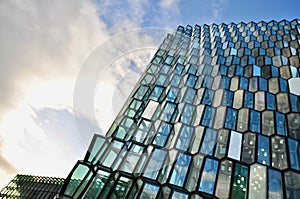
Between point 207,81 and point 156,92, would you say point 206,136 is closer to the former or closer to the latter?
point 156,92

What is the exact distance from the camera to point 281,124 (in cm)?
1240

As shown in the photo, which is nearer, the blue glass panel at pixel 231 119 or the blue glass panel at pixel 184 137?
the blue glass panel at pixel 184 137

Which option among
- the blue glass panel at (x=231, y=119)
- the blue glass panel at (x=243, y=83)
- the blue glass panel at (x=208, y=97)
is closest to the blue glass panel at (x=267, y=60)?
the blue glass panel at (x=243, y=83)

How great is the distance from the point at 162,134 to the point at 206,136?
2.38 meters

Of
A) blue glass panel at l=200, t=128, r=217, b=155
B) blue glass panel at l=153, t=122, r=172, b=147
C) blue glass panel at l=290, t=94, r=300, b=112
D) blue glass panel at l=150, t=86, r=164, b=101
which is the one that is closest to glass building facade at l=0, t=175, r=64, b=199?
blue glass panel at l=150, t=86, r=164, b=101

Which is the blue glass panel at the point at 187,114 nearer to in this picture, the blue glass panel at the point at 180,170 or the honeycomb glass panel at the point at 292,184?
the blue glass panel at the point at 180,170

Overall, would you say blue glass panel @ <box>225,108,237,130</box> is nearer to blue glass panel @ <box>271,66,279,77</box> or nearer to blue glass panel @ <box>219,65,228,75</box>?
blue glass panel @ <box>219,65,228,75</box>

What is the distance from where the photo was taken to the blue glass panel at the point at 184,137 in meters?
11.5

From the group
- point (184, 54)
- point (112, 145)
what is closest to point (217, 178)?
point (112, 145)

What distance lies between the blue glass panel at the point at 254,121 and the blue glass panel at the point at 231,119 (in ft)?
2.88

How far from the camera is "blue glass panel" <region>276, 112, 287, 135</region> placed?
12.0 meters

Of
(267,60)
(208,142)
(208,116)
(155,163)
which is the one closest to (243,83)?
(267,60)

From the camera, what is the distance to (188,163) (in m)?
10.5

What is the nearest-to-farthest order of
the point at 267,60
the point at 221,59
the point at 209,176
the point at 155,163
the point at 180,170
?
the point at 209,176 → the point at 180,170 → the point at 155,163 → the point at 267,60 → the point at 221,59
